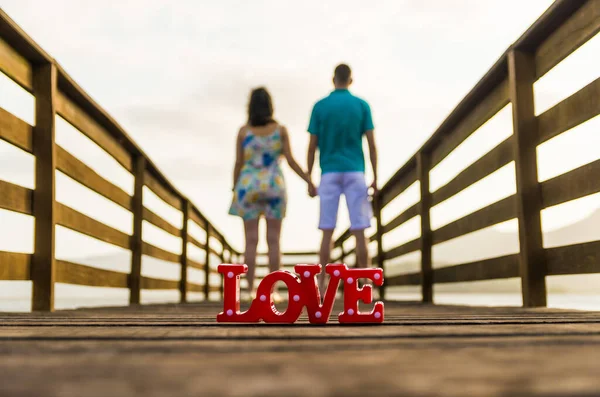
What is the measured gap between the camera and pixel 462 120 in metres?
4.24

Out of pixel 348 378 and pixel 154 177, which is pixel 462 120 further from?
pixel 348 378

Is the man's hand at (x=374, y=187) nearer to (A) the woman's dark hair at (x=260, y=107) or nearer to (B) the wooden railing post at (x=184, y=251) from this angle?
(A) the woman's dark hair at (x=260, y=107)

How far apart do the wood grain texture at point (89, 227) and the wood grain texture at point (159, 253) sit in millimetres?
343

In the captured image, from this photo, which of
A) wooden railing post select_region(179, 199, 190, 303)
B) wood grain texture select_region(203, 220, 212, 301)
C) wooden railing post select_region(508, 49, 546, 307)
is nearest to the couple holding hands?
wooden railing post select_region(508, 49, 546, 307)

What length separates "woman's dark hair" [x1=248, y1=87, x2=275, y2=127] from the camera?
4.07m

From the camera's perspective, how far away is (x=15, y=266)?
297 cm

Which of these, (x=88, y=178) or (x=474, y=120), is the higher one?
(x=474, y=120)

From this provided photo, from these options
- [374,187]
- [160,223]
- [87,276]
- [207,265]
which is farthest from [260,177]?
[207,265]

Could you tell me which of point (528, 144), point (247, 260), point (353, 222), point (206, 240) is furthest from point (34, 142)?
point (206, 240)

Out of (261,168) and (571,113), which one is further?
(261,168)

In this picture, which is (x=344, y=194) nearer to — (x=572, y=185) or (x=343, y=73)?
(x=343, y=73)

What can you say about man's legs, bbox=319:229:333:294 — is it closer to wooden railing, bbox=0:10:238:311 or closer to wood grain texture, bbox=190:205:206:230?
wooden railing, bbox=0:10:238:311

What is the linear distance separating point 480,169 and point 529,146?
61 cm

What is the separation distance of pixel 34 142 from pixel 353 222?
1.77 m
